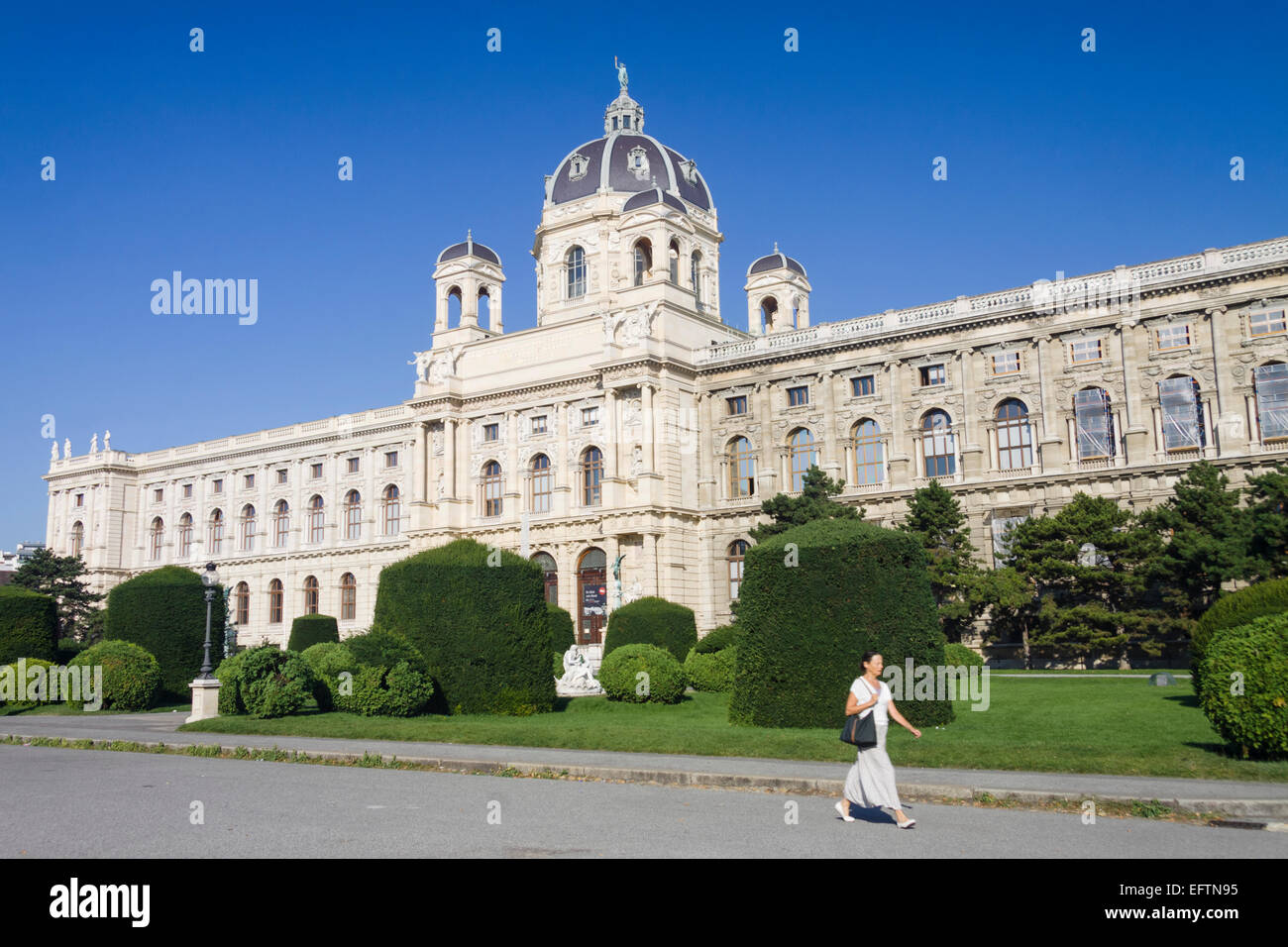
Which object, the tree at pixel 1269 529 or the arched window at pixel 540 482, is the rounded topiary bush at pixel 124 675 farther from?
the tree at pixel 1269 529

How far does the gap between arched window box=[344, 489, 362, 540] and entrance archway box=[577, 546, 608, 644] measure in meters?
22.3

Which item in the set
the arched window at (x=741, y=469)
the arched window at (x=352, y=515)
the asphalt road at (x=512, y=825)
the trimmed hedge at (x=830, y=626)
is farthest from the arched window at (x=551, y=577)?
the asphalt road at (x=512, y=825)

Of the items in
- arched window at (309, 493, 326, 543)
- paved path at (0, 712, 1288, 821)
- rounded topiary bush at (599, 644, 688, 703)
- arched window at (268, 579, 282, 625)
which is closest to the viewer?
paved path at (0, 712, 1288, 821)

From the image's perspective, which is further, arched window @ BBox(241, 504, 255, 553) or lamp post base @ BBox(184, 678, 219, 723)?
arched window @ BBox(241, 504, 255, 553)

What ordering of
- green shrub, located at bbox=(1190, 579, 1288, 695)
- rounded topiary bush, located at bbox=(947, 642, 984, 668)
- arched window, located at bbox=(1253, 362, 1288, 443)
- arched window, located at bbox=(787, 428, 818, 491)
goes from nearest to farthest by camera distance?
green shrub, located at bbox=(1190, 579, 1288, 695) → rounded topiary bush, located at bbox=(947, 642, 984, 668) → arched window, located at bbox=(1253, 362, 1288, 443) → arched window, located at bbox=(787, 428, 818, 491)

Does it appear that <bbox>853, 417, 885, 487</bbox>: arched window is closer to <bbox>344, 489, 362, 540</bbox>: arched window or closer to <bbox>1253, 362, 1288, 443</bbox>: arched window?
<bbox>1253, 362, 1288, 443</bbox>: arched window

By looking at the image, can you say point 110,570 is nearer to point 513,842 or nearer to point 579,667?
point 579,667

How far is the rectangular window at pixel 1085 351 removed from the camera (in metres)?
44.7

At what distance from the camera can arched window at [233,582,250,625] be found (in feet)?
248

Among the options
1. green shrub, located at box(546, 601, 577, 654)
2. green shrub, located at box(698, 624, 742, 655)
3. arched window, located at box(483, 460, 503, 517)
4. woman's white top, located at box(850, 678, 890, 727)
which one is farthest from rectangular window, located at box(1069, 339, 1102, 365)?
woman's white top, located at box(850, 678, 890, 727)

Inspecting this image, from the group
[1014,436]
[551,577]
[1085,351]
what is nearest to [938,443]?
[1014,436]

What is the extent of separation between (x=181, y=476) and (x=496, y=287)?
32212mm

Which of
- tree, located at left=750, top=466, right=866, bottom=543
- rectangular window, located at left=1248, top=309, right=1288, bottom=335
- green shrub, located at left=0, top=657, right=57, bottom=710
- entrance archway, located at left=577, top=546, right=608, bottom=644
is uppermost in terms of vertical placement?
rectangular window, located at left=1248, top=309, right=1288, bottom=335
